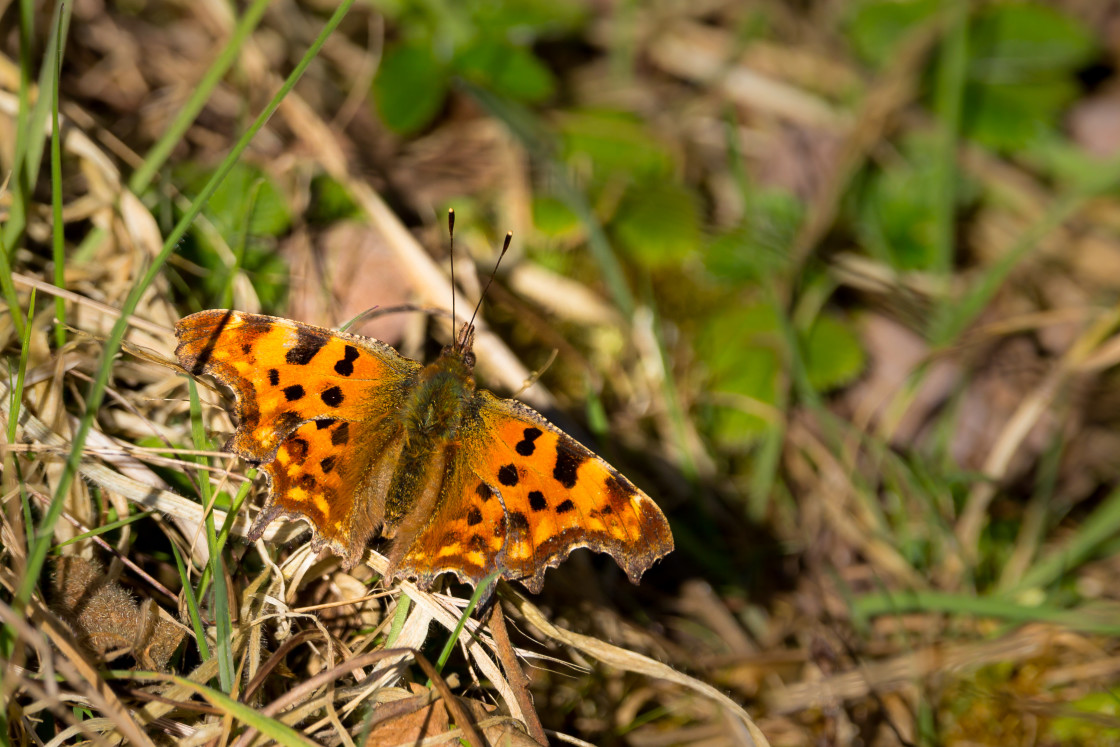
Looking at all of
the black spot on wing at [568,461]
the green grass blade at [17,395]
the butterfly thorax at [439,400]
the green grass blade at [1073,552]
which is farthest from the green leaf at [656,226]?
the green grass blade at [17,395]

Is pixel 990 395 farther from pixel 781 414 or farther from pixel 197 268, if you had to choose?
pixel 197 268

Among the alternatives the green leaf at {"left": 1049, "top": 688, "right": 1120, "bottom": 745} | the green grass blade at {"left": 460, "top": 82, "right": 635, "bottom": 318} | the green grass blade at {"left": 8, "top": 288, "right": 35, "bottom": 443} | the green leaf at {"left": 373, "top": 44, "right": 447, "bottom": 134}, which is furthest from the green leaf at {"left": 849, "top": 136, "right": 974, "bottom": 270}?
the green grass blade at {"left": 8, "top": 288, "right": 35, "bottom": 443}

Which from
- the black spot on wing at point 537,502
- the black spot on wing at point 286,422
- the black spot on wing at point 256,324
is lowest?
the black spot on wing at point 537,502

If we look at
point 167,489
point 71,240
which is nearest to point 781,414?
point 167,489

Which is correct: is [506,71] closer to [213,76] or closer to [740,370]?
[213,76]

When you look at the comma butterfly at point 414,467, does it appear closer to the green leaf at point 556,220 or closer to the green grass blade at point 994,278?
the green leaf at point 556,220

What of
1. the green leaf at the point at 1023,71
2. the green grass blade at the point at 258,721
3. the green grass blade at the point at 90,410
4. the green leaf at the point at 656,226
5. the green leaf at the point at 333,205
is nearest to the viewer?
the green grass blade at the point at 90,410

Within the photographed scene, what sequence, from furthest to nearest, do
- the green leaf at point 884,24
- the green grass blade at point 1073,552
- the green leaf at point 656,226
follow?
the green leaf at point 884,24 < the green leaf at point 656,226 < the green grass blade at point 1073,552
